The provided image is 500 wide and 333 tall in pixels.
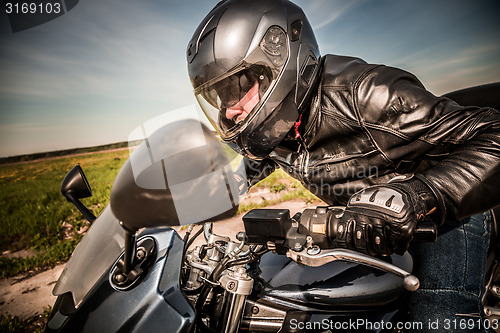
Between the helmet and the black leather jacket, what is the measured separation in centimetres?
20

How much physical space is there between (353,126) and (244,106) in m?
0.72

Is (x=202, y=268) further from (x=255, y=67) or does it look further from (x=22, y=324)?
(x=22, y=324)

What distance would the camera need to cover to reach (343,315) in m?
1.23

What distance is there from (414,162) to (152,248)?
1549mm

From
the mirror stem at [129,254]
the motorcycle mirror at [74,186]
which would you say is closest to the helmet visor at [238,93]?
the motorcycle mirror at [74,186]

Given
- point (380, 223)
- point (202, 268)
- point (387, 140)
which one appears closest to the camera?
point (380, 223)

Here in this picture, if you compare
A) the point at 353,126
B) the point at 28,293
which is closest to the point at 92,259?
the point at 353,126

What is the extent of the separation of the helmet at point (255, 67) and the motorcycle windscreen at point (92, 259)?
968mm

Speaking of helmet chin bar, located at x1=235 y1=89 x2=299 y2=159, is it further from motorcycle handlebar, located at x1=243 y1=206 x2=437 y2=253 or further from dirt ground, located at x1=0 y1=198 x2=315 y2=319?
dirt ground, located at x1=0 y1=198 x2=315 y2=319

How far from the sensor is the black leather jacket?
1.17 m

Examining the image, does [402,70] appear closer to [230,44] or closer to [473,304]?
[230,44]

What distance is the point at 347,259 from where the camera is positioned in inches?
32.7

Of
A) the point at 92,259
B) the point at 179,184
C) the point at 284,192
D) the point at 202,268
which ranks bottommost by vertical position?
the point at 284,192

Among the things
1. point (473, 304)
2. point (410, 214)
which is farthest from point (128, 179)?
point (473, 304)
